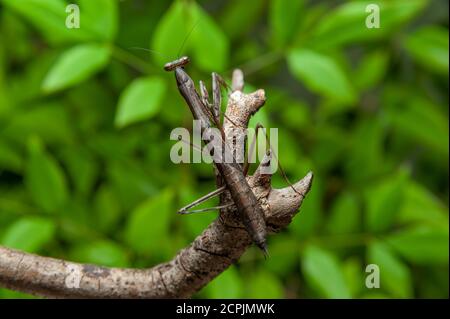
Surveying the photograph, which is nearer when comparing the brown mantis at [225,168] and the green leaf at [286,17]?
the brown mantis at [225,168]

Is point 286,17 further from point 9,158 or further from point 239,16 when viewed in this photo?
point 9,158

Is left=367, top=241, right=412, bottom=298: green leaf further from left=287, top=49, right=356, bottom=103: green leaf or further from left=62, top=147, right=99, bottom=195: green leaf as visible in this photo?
left=62, top=147, right=99, bottom=195: green leaf

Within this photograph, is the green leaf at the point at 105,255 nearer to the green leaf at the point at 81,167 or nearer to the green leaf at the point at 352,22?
the green leaf at the point at 81,167

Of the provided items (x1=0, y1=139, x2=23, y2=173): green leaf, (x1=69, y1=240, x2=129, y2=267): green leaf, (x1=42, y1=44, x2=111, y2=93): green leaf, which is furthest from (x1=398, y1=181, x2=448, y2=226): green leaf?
(x1=0, y1=139, x2=23, y2=173): green leaf

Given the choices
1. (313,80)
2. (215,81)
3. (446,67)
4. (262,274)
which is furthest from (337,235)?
(215,81)

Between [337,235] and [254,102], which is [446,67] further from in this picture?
[254,102]

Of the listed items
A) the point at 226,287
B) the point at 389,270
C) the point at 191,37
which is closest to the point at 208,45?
the point at 191,37

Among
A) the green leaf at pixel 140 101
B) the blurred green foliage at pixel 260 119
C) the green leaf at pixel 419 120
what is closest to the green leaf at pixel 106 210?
the blurred green foliage at pixel 260 119
